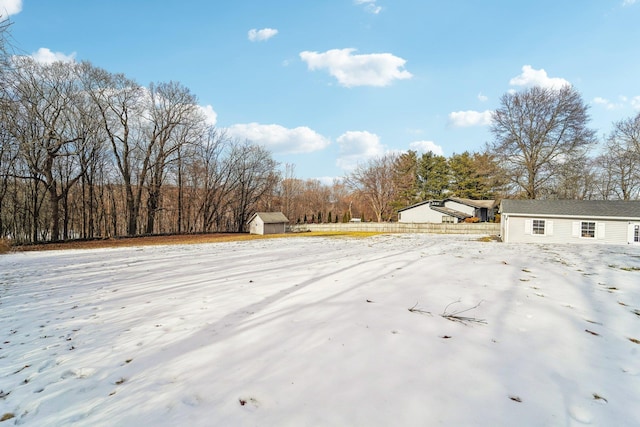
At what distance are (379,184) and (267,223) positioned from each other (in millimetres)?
23733

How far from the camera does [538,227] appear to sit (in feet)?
67.6

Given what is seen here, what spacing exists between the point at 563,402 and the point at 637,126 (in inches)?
1412

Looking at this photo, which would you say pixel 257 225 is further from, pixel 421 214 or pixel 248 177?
pixel 421 214

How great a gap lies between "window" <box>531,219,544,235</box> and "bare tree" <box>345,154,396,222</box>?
94.4 feet

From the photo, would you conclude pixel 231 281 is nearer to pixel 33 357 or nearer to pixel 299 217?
pixel 33 357

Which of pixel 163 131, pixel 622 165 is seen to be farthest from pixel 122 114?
pixel 622 165

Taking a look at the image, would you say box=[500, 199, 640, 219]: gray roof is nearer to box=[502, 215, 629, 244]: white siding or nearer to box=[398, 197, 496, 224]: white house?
box=[502, 215, 629, 244]: white siding

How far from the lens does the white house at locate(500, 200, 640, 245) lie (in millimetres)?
18609

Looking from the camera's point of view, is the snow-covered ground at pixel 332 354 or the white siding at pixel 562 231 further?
the white siding at pixel 562 231

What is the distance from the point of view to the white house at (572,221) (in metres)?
18.6

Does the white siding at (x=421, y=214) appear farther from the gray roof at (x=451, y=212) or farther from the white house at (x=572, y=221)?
the white house at (x=572, y=221)

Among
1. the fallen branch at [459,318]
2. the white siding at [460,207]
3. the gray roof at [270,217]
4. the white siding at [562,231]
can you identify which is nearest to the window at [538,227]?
the white siding at [562,231]

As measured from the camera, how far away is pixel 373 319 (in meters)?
3.74

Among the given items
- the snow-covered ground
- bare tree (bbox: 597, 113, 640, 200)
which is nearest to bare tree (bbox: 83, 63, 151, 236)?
the snow-covered ground
